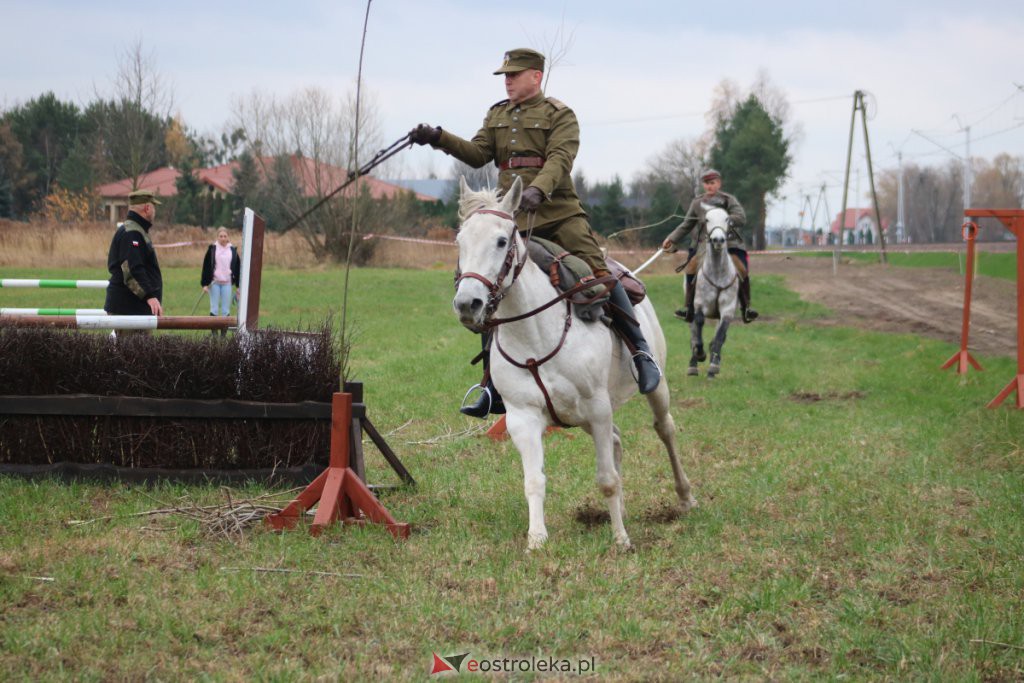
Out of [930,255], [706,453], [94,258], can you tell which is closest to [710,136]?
[930,255]

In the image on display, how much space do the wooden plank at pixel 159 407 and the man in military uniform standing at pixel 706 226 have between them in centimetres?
860

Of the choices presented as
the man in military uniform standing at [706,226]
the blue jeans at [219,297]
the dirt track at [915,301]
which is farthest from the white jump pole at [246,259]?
the dirt track at [915,301]

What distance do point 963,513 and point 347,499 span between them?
4355mm

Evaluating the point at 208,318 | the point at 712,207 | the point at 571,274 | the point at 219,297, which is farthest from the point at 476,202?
the point at 219,297

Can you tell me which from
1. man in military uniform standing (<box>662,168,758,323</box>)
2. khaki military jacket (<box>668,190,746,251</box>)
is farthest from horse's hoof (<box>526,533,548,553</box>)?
khaki military jacket (<box>668,190,746,251</box>)

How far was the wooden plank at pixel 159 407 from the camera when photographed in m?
7.86

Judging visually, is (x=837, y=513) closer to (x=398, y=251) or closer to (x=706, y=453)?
(x=706, y=453)

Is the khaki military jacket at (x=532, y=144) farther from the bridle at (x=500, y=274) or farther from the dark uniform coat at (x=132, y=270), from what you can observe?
the dark uniform coat at (x=132, y=270)

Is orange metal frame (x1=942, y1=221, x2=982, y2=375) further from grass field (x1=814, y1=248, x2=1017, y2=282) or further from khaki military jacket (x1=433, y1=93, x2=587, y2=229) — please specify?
grass field (x1=814, y1=248, x2=1017, y2=282)

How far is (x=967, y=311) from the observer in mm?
14383

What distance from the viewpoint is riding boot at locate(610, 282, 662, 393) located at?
7.19m

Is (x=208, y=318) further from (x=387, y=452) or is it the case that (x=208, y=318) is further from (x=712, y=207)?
(x=712, y=207)

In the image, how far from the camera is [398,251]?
49.5 metres

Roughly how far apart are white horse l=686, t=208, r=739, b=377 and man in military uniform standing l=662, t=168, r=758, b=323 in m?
0.18
